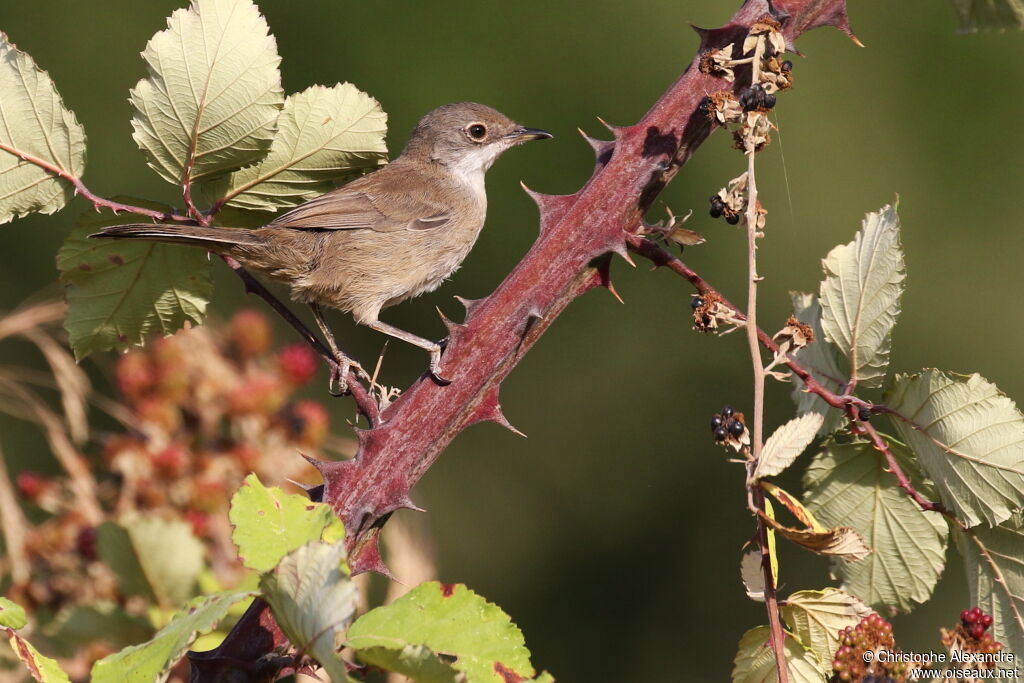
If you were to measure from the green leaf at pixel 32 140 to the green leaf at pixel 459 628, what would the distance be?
100cm

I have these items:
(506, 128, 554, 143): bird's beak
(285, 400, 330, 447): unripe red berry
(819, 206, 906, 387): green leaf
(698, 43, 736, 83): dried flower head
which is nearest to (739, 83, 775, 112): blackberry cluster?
(698, 43, 736, 83): dried flower head

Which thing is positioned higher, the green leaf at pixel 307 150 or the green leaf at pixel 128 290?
the green leaf at pixel 307 150

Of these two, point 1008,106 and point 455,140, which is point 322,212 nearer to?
point 455,140

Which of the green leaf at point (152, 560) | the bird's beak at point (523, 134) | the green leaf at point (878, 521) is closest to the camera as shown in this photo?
Answer: the green leaf at point (878, 521)

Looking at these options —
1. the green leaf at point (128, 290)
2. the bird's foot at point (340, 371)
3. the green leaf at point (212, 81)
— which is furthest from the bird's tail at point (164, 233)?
the bird's foot at point (340, 371)

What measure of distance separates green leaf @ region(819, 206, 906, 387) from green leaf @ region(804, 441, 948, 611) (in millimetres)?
156

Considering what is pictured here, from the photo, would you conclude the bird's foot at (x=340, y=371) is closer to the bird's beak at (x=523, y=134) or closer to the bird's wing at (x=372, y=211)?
the bird's wing at (x=372, y=211)

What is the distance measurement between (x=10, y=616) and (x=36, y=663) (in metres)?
0.07

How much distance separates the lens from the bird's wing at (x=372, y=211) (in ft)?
12.7

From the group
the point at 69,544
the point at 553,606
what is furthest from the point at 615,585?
the point at 69,544

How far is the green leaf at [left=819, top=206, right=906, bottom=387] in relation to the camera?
1.82m

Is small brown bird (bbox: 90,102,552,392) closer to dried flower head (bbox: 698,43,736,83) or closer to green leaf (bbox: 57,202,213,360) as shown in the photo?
green leaf (bbox: 57,202,213,360)

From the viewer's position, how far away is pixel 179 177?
2.02 meters

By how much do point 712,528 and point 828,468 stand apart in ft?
24.9
